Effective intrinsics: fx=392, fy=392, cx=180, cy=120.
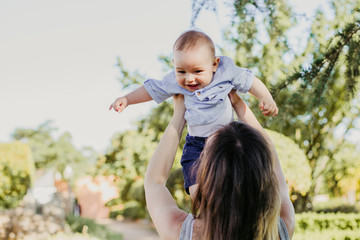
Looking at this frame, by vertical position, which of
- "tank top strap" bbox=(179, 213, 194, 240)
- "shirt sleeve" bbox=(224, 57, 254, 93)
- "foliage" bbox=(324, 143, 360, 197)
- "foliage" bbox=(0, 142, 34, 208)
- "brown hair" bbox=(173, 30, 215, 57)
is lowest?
"foliage" bbox=(324, 143, 360, 197)

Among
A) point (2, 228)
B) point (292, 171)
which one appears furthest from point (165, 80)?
point (2, 228)

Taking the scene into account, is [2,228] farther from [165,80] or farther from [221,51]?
[165,80]

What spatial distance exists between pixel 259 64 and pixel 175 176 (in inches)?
196

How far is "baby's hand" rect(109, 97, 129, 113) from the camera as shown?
1716 mm

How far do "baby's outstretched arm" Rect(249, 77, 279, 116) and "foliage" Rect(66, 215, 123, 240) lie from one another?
380 inches

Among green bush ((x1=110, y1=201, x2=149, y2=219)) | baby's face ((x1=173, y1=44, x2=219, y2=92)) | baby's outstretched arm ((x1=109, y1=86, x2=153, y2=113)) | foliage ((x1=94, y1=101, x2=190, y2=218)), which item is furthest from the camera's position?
green bush ((x1=110, y1=201, x2=149, y2=219))

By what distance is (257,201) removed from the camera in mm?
1075

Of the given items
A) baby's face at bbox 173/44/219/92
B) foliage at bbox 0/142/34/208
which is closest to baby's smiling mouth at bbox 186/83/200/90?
baby's face at bbox 173/44/219/92

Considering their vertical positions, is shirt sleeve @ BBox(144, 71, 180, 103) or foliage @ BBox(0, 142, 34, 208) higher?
shirt sleeve @ BBox(144, 71, 180, 103)

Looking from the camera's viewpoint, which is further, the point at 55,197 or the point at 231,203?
the point at 55,197

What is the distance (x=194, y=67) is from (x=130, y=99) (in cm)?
33

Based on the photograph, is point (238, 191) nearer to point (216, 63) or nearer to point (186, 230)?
point (186, 230)

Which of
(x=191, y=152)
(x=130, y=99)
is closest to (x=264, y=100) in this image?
(x=191, y=152)

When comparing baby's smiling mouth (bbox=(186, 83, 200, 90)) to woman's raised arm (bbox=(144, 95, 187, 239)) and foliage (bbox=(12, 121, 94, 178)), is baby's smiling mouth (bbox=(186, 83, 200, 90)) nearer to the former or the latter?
woman's raised arm (bbox=(144, 95, 187, 239))
